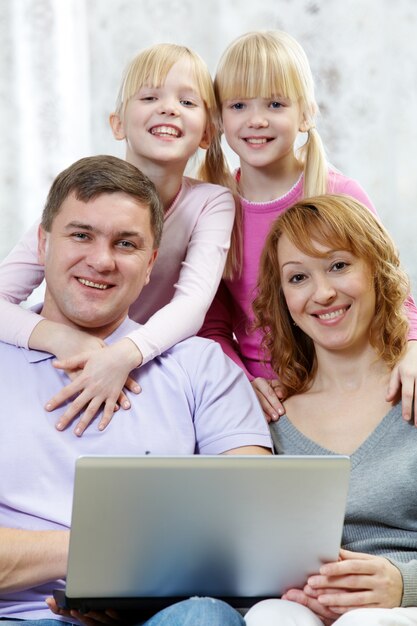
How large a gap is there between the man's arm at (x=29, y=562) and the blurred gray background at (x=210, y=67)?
4.95ft

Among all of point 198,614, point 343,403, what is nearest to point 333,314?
point 343,403

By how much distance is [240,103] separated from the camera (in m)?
2.18

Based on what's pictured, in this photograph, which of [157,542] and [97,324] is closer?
[157,542]

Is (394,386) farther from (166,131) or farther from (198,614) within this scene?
(166,131)

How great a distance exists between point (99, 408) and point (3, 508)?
243 millimetres

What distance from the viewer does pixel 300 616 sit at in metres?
1.45

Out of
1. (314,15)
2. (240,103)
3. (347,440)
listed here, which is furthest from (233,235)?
(314,15)

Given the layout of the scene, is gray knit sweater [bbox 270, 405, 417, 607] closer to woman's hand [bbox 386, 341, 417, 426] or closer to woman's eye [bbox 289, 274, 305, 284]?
woman's hand [bbox 386, 341, 417, 426]

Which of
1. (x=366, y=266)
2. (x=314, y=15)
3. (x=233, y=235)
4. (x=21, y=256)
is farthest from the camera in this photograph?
(x=314, y=15)

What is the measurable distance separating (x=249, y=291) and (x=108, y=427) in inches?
25.7

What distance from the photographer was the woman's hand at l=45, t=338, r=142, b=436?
1745 mm

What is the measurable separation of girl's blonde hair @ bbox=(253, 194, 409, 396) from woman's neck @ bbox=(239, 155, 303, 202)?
312mm

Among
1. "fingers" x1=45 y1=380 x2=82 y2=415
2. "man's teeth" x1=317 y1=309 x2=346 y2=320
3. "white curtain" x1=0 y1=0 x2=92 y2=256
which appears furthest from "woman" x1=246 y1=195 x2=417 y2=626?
"white curtain" x1=0 y1=0 x2=92 y2=256

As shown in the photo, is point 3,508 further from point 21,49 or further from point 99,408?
point 21,49
